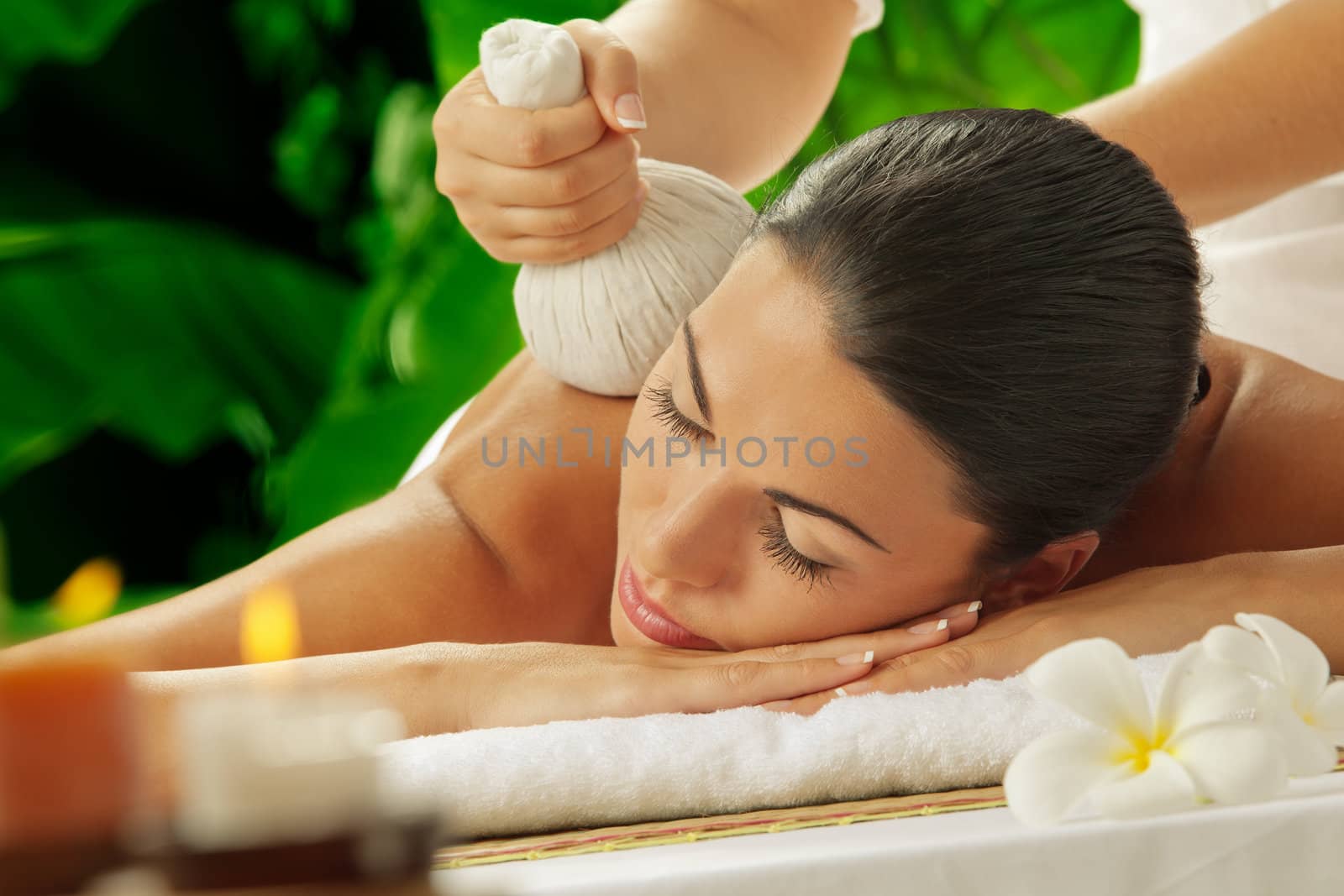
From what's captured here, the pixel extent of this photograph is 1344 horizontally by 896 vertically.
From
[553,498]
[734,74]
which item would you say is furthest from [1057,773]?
[734,74]

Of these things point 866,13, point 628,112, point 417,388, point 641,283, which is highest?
point 866,13

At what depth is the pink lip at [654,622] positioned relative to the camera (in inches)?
38.4

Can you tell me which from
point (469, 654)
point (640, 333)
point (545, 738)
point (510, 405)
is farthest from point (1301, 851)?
point (510, 405)

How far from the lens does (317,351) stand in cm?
281

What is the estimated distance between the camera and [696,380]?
924 millimetres

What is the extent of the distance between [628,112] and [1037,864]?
0.73m

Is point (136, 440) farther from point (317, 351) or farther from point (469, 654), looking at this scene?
point (469, 654)

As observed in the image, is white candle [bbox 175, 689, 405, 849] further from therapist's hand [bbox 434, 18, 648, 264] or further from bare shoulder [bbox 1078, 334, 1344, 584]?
bare shoulder [bbox 1078, 334, 1344, 584]

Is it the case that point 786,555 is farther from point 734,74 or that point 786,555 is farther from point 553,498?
point 734,74

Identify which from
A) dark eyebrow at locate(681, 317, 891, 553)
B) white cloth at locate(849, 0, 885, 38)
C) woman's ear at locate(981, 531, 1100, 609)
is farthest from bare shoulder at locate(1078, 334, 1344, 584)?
white cloth at locate(849, 0, 885, 38)

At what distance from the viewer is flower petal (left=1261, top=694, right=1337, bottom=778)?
1.87ft

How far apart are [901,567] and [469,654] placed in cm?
31

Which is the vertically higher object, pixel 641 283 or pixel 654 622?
pixel 641 283

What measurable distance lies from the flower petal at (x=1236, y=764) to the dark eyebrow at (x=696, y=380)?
17.6 inches
